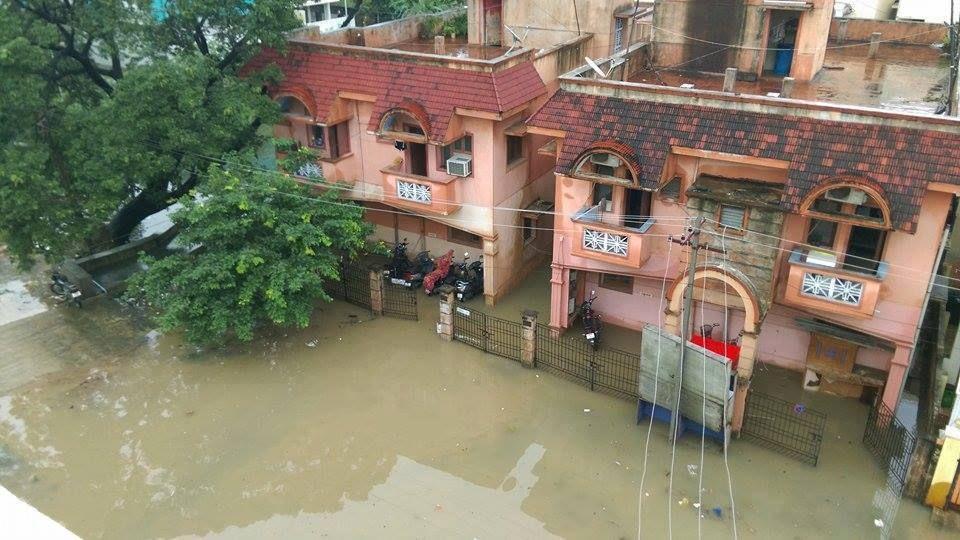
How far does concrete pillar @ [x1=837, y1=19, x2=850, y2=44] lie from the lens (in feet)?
76.5

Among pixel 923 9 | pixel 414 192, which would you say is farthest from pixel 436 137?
pixel 923 9

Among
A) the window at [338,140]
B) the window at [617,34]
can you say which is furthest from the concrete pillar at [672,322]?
the window at [338,140]

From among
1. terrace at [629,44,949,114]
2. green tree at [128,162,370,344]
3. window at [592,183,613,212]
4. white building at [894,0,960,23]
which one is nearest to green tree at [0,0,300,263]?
green tree at [128,162,370,344]

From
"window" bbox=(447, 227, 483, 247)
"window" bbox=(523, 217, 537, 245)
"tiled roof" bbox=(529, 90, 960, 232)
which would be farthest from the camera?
"window" bbox=(447, 227, 483, 247)

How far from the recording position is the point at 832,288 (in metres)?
13.7

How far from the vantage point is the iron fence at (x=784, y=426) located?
1429 cm

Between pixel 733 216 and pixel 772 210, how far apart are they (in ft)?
3.03

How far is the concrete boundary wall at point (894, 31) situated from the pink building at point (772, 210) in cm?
1201

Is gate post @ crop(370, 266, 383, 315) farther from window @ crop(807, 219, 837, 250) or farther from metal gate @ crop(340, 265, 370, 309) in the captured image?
window @ crop(807, 219, 837, 250)

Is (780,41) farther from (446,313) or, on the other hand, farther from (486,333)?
(446,313)

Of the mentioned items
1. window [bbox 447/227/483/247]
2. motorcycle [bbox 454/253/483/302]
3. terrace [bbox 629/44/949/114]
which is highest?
terrace [bbox 629/44/949/114]

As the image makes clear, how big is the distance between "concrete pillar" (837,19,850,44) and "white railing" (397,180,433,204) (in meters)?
15.2

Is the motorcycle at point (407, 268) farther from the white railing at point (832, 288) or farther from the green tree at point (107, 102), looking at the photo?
the white railing at point (832, 288)

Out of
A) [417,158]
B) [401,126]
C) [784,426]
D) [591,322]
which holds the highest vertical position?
[401,126]
